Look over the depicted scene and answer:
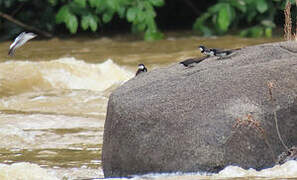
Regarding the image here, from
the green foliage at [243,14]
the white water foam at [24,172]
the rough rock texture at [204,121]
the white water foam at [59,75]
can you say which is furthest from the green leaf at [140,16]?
the rough rock texture at [204,121]

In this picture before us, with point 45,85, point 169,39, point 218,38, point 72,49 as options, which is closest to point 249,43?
point 218,38

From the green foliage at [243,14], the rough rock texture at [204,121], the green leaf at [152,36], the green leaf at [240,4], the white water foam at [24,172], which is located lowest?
the green leaf at [152,36]

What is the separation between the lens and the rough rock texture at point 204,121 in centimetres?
588

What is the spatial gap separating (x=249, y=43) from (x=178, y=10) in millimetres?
3935

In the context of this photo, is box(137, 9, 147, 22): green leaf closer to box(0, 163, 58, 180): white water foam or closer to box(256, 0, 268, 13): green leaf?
box(256, 0, 268, 13): green leaf

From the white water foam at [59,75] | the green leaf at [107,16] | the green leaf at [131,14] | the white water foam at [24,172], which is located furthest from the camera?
the green leaf at [107,16]

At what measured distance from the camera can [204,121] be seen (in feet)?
19.5

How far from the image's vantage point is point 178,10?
60.1 feet

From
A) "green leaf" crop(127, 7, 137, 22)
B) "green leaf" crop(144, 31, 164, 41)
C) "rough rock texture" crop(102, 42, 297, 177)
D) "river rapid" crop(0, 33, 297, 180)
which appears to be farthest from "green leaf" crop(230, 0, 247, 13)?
"rough rock texture" crop(102, 42, 297, 177)

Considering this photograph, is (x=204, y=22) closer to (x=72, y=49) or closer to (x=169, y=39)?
(x=169, y=39)

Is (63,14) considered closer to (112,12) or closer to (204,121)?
(112,12)

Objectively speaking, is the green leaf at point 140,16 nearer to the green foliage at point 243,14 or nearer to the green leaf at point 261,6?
the green foliage at point 243,14

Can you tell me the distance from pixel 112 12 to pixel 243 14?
8.93 ft

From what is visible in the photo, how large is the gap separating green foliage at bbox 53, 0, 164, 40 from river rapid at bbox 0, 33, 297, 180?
1.46 feet
